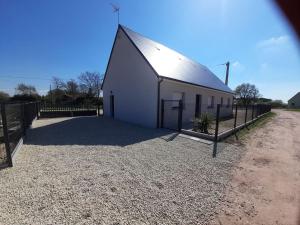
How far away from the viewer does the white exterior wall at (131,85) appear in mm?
9575

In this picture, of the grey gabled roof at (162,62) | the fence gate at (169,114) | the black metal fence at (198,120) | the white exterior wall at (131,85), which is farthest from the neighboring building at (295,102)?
the white exterior wall at (131,85)

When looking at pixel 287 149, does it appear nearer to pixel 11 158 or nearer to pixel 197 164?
pixel 197 164

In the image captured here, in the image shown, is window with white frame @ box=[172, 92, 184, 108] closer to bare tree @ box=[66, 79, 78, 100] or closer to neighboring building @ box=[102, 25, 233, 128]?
neighboring building @ box=[102, 25, 233, 128]

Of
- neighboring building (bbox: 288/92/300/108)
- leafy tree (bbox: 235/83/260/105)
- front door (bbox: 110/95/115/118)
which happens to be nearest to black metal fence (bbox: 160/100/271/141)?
front door (bbox: 110/95/115/118)

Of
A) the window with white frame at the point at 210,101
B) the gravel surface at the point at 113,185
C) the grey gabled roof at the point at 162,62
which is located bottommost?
the gravel surface at the point at 113,185

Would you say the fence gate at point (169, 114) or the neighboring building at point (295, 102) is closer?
the fence gate at point (169, 114)

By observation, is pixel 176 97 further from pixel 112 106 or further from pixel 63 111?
pixel 63 111

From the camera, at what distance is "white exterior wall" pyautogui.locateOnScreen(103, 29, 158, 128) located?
377 inches

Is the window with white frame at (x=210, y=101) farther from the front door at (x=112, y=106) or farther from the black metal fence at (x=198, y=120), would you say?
the front door at (x=112, y=106)

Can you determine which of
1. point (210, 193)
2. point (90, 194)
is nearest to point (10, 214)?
point (90, 194)

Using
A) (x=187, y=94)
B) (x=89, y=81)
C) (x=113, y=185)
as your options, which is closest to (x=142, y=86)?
(x=187, y=94)

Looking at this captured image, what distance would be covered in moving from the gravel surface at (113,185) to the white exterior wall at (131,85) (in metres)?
4.51

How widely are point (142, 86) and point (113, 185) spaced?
7.55 meters

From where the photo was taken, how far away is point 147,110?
9.75 m
